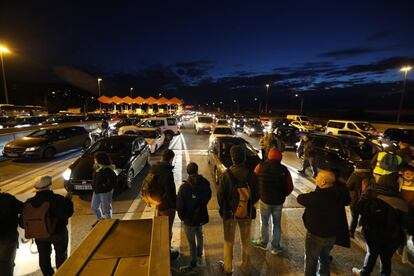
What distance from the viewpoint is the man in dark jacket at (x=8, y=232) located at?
10.1 ft

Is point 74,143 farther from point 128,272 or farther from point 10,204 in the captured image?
point 128,272

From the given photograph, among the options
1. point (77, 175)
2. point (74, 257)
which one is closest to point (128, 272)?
point (74, 257)

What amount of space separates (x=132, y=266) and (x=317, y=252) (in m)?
2.52

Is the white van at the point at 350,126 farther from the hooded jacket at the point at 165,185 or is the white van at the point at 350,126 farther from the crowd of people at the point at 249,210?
the hooded jacket at the point at 165,185

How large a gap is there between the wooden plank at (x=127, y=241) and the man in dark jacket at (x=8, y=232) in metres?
1.65

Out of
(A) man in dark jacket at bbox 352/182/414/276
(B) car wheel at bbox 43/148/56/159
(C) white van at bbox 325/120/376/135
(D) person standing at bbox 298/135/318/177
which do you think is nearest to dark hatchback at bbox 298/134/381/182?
(D) person standing at bbox 298/135/318/177

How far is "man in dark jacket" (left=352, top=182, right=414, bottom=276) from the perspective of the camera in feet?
10.6

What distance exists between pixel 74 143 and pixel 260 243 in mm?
13550

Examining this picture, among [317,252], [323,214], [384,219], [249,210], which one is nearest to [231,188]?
[249,210]

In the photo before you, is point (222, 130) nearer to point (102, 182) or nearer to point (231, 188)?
point (102, 182)

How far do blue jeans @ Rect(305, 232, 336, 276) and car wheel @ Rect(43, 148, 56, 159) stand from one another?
13.4m

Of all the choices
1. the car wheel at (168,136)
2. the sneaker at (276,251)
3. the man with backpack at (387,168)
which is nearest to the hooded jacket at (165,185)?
the sneaker at (276,251)

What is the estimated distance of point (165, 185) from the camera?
13.2 feet

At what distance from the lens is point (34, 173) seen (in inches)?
397
